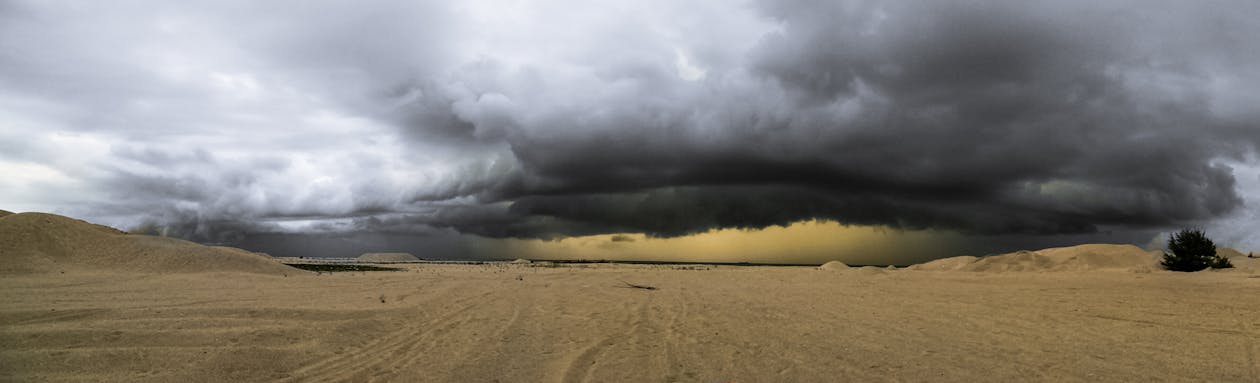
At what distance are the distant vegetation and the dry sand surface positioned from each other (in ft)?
56.3

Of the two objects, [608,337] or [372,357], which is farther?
[608,337]

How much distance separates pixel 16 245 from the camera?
992 inches

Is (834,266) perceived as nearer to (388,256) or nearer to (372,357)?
(372,357)

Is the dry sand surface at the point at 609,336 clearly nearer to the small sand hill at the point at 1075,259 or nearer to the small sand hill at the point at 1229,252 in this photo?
the small sand hill at the point at 1075,259

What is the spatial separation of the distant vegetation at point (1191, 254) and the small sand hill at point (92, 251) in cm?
5111

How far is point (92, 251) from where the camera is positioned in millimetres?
27797

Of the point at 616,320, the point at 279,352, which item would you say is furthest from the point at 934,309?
the point at 279,352

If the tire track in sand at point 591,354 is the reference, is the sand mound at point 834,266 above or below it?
above

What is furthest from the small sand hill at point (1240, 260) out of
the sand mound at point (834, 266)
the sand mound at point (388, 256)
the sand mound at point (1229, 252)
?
the sand mound at point (388, 256)

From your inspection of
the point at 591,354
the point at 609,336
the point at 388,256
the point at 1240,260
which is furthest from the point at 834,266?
the point at 388,256

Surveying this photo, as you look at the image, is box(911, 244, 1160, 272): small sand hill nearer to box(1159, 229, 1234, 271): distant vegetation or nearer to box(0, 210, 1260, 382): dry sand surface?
box(1159, 229, 1234, 271): distant vegetation

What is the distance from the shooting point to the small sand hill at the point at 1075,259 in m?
36.6

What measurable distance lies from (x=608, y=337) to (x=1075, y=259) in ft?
128

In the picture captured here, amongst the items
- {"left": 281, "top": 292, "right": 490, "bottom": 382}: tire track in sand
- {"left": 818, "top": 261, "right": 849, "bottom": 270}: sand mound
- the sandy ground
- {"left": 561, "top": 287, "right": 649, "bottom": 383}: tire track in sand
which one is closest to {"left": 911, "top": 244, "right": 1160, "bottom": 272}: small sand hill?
{"left": 818, "top": 261, "right": 849, "bottom": 270}: sand mound
